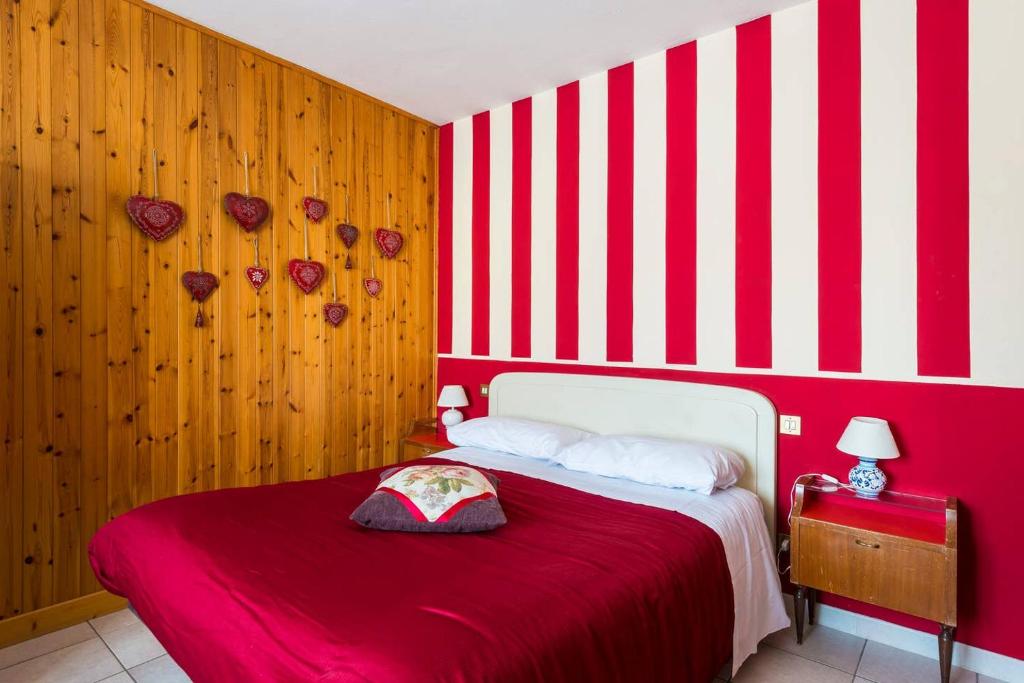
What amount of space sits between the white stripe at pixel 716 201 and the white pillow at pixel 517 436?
82 cm

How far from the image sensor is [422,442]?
12.0 feet

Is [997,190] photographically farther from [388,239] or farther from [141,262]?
[141,262]

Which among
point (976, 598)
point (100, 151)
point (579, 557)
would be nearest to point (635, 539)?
point (579, 557)

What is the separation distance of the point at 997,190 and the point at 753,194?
916 mm

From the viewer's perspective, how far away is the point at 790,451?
8.74 ft

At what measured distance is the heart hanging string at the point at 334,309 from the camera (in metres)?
3.44

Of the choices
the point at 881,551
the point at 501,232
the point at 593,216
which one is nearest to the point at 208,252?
the point at 501,232

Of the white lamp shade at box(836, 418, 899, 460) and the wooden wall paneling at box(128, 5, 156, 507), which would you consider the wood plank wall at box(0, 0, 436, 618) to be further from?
the white lamp shade at box(836, 418, 899, 460)

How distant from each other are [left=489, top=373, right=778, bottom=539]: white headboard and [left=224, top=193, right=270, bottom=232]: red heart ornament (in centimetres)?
171

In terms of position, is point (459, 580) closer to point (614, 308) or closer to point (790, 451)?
point (790, 451)

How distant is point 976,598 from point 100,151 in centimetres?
419

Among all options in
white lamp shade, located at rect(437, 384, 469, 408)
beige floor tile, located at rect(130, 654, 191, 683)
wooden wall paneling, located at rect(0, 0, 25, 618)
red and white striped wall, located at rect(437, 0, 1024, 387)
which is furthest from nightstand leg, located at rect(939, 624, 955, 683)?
wooden wall paneling, located at rect(0, 0, 25, 618)

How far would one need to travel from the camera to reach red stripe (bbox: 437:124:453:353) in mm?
4156

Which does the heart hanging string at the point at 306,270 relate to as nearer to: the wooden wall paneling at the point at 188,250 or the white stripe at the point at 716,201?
the wooden wall paneling at the point at 188,250
